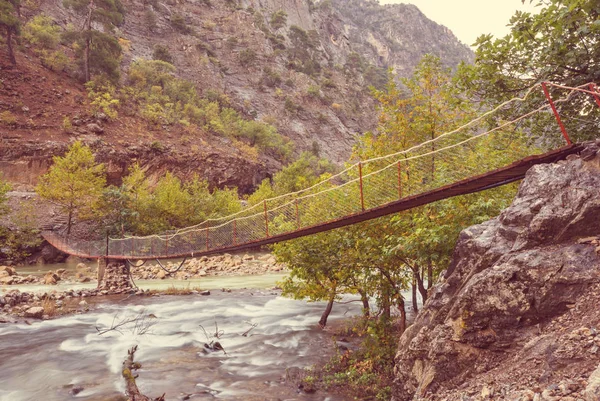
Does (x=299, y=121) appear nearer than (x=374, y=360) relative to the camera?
No

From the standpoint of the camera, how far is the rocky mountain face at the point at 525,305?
11.3ft

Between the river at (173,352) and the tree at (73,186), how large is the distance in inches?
659

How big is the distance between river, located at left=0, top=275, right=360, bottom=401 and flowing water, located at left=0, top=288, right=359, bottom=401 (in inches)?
0.8

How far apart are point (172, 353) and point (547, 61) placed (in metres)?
10.9

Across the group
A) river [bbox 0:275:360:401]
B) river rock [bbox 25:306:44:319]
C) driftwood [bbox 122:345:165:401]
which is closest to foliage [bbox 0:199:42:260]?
river [bbox 0:275:360:401]

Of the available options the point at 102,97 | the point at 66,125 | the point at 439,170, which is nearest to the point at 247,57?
the point at 102,97

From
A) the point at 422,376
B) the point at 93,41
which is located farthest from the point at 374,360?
the point at 93,41

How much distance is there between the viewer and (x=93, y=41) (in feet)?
140

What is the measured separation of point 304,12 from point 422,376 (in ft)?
367

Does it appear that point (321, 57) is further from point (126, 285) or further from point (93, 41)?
point (126, 285)

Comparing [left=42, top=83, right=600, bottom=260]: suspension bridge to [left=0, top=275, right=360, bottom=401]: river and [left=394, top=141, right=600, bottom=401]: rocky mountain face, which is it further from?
[left=0, top=275, right=360, bottom=401]: river

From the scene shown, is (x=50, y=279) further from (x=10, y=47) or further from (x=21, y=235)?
(x=10, y=47)

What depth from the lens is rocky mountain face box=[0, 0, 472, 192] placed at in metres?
36.1

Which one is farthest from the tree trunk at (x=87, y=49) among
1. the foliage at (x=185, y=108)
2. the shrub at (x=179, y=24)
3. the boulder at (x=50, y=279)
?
the boulder at (x=50, y=279)
